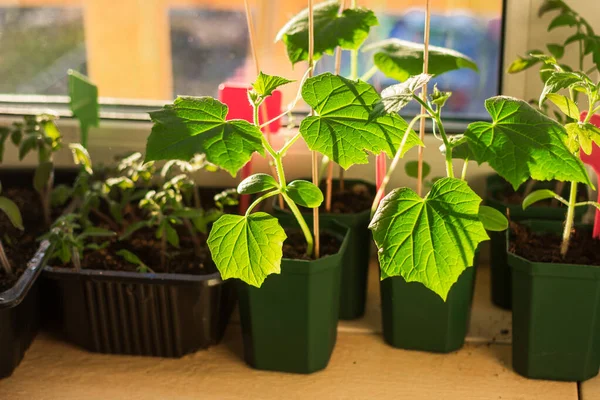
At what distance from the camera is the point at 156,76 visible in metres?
1.35

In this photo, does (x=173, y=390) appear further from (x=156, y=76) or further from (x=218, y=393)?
(x=156, y=76)

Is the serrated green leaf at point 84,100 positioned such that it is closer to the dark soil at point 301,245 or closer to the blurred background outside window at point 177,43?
the blurred background outside window at point 177,43

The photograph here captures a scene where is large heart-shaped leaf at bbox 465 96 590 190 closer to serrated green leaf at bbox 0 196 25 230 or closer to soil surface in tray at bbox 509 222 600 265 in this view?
soil surface in tray at bbox 509 222 600 265

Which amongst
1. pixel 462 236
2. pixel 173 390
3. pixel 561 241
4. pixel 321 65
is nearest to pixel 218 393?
pixel 173 390

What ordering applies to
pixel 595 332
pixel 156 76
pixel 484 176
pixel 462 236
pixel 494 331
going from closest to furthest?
1. pixel 462 236
2. pixel 595 332
3. pixel 494 331
4. pixel 484 176
5. pixel 156 76

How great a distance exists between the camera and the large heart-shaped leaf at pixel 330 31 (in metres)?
0.93

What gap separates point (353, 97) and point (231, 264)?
0.72ft

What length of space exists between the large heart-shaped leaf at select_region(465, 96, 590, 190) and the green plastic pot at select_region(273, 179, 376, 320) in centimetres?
28

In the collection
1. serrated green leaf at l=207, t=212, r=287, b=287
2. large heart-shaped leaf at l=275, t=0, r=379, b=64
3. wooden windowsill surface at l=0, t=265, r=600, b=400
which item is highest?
large heart-shaped leaf at l=275, t=0, r=379, b=64

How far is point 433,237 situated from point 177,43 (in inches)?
27.5

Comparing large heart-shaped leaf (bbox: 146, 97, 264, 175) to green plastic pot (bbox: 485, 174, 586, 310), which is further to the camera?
green plastic pot (bbox: 485, 174, 586, 310)

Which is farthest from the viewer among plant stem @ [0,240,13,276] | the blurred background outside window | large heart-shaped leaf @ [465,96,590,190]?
the blurred background outside window

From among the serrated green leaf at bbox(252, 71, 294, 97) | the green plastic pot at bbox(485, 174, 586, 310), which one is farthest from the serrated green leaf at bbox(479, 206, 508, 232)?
the serrated green leaf at bbox(252, 71, 294, 97)

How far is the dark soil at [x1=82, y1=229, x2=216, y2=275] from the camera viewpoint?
3.35 ft
